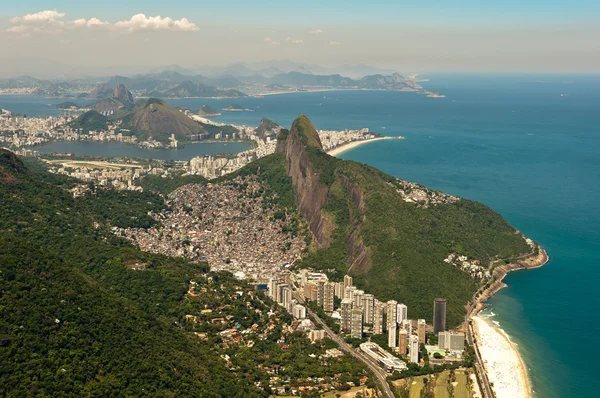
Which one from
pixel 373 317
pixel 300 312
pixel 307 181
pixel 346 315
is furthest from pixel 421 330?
pixel 307 181

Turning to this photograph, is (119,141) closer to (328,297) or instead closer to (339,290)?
(339,290)

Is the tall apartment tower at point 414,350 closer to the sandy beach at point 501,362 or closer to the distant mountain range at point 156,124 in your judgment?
the sandy beach at point 501,362

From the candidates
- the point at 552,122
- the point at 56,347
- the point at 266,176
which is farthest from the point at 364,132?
the point at 56,347

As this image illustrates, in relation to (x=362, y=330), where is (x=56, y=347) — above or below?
above

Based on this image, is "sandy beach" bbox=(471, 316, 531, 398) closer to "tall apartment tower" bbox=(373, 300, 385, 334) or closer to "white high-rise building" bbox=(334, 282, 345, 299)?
"tall apartment tower" bbox=(373, 300, 385, 334)

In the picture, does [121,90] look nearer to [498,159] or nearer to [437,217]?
[498,159]

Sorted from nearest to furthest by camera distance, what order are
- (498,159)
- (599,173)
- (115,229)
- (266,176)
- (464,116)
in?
1. (115,229)
2. (266,176)
3. (599,173)
4. (498,159)
5. (464,116)

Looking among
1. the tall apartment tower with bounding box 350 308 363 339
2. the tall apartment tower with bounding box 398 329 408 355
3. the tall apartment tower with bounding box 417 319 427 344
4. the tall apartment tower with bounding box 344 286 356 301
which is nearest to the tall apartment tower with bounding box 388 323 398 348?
the tall apartment tower with bounding box 398 329 408 355

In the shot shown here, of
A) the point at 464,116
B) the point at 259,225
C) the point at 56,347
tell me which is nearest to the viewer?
the point at 56,347

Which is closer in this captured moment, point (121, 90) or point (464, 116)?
point (464, 116)
